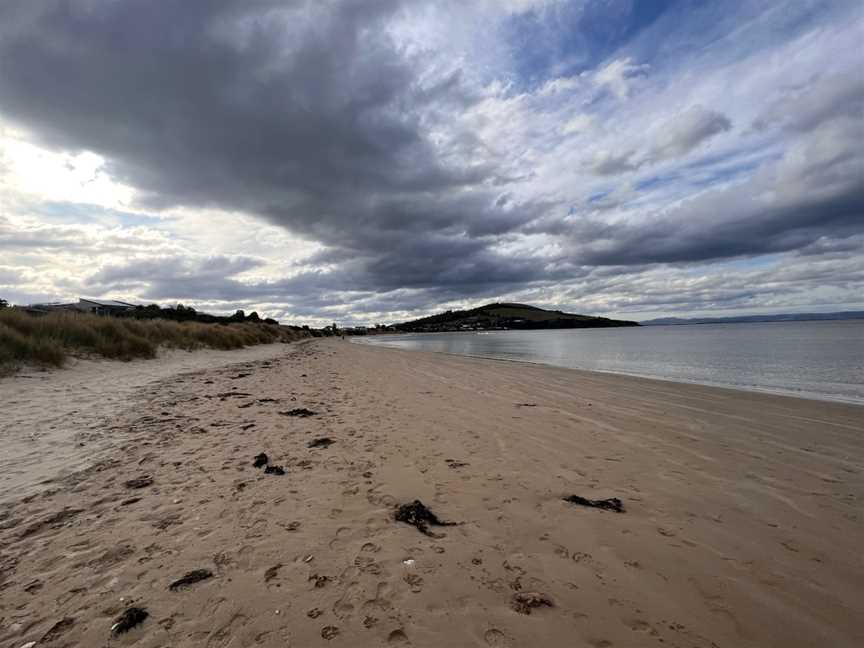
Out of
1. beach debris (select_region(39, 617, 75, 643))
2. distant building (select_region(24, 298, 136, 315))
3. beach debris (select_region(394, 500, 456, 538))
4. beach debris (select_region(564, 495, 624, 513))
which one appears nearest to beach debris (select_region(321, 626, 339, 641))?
beach debris (select_region(394, 500, 456, 538))

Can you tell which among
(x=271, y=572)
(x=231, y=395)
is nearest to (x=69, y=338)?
(x=231, y=395)

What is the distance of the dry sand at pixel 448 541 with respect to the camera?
2.45 meters

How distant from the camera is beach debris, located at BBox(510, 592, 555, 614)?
2592 millimetres

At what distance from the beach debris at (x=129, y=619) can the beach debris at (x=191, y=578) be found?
0.25 meters

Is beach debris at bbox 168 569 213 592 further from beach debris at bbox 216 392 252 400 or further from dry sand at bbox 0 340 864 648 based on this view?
beach debris at bbox 216 392 252 400

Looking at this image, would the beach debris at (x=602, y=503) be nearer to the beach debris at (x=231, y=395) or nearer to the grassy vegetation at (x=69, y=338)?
the beach debris at (x=231, y=395)

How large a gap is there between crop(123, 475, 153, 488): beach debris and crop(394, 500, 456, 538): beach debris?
10.0 feet

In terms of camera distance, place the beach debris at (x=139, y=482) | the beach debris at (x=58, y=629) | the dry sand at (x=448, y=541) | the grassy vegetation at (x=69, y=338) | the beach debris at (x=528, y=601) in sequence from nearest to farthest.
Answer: the beach debris at (x=58, y=629), the dry sand at (x=448, y=541), the beach debris at (x=528, y=601), the beach debris at (x=139, y=482), the grassy vegetation at (x=69, y=338)

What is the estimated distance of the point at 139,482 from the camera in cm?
462

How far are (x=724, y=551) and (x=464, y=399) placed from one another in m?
7.55

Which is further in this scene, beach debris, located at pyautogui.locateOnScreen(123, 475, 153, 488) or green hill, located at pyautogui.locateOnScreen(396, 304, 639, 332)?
green hill, located at pyautogui.locateOnScreen(396, 304, 639, 332)

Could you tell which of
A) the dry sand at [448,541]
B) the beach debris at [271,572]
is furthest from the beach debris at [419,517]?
the beach debris at [271,572]

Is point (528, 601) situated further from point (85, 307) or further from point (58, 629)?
point (85, 307)

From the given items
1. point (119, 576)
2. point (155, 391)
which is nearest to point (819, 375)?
point (119, 576)
